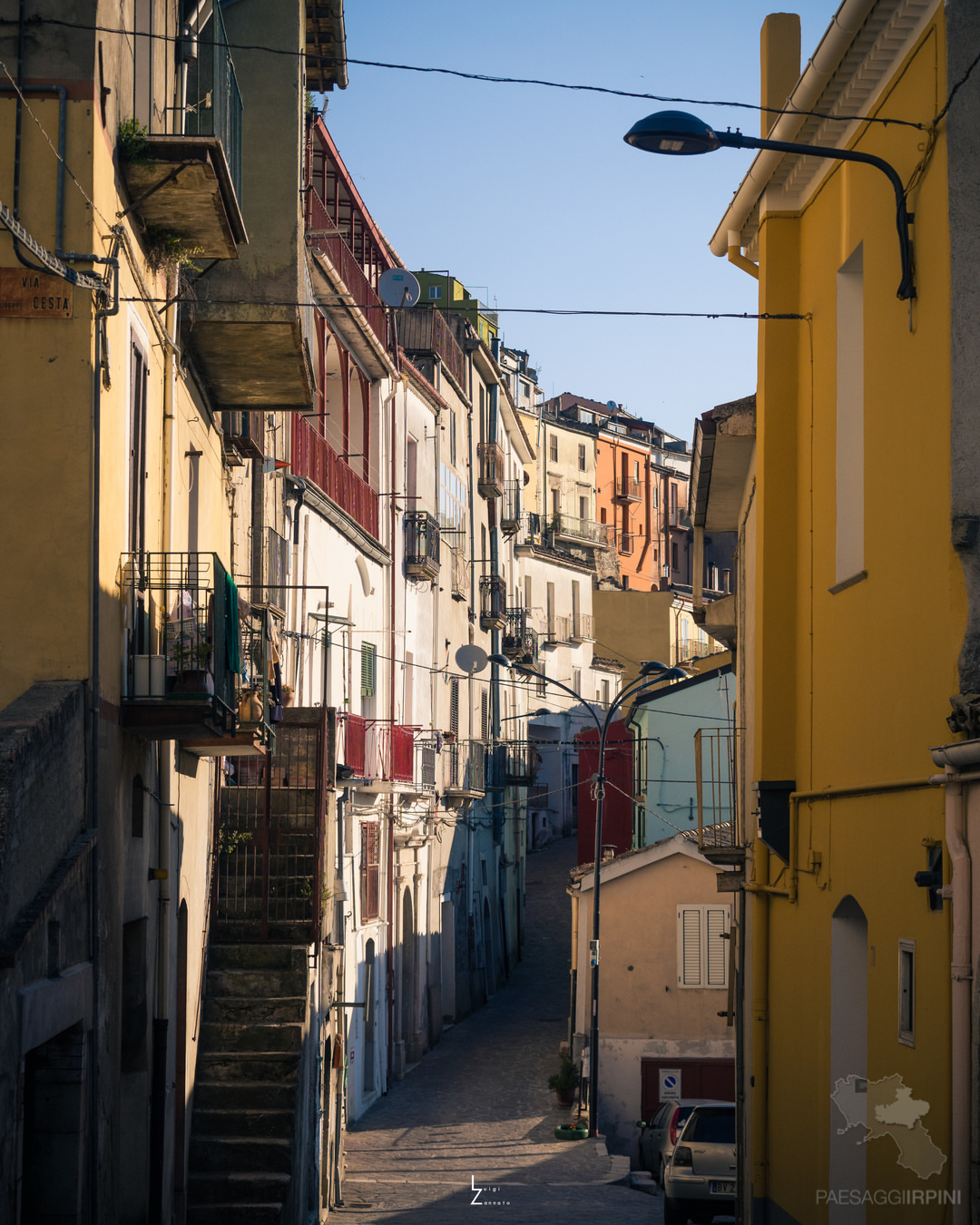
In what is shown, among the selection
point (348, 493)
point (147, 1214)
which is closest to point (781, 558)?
point (147, 1214)

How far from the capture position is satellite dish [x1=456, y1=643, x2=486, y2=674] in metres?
36.5

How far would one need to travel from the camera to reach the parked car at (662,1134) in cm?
1970

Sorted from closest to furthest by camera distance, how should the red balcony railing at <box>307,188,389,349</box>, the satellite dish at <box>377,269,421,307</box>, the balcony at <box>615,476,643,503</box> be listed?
1. the red balcony railing at <box>307,188,389,349</box>
2. the satellite dish at <box>377,269,421,307</box>
3. the balcony at <box>615,476,643,503</box>

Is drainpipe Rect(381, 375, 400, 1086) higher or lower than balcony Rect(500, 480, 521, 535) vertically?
lower

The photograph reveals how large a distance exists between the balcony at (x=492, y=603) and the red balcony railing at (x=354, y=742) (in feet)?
60.8

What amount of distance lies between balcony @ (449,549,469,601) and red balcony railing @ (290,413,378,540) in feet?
34.1

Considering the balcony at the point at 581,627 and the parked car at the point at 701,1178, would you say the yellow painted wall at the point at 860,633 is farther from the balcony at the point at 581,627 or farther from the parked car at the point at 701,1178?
the balcony at the point at 581,627

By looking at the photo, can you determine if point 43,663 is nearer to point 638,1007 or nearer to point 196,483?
point 196,483

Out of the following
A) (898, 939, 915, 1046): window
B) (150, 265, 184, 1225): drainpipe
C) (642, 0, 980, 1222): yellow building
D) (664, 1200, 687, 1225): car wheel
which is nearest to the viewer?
(642, 0, 980, 1222): yellow building

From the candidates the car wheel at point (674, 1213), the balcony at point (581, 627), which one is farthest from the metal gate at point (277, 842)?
the balcony at point (581, 627)

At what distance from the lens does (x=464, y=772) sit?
4044 centimetres

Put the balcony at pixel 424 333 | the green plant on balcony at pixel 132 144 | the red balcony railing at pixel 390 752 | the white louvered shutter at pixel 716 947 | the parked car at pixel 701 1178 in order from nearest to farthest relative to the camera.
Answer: the green plant on balcony at pixel 132 144
the parked car at pixel 701 1178
the red balcony railing at pixel 390 752
the white louvered shutter at pixel 716 947
the balcony at pixel 424 333

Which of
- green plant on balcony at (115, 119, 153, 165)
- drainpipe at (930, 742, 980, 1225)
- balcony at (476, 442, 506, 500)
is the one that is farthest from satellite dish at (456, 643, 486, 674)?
drainpipe at (930, 742, 980, 1225)

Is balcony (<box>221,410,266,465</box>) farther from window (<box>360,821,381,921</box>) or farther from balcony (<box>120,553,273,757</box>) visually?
window (<box>360,821,381,921</box>)
